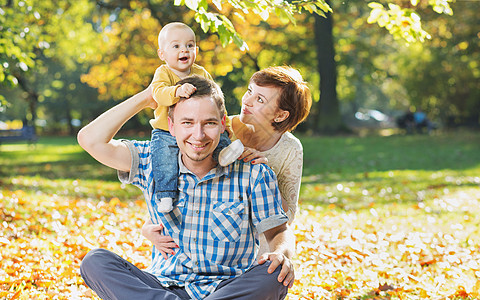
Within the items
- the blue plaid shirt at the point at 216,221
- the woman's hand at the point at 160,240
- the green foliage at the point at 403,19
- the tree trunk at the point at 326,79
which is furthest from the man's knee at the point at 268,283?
the tree trunk at the point at 326,79

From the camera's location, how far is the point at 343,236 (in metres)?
6.80

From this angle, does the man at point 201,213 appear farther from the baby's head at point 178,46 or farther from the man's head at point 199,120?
the baby's head at point 178,46

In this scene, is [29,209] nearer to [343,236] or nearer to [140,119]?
[343,236]

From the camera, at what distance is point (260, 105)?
3516 millimetres

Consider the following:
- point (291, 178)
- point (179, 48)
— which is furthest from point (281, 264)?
point (179, 48)

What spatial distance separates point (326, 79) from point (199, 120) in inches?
803

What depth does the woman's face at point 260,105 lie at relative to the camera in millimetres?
3490

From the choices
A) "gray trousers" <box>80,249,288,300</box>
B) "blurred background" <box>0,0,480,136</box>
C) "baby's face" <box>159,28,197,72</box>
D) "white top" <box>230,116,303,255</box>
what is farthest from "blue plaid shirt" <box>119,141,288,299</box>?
"blurred background" <box>0,0,480,136</box>

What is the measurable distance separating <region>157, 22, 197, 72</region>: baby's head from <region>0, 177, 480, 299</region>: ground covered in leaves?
6.75ft

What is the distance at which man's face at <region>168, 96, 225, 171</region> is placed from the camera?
2.96 metres

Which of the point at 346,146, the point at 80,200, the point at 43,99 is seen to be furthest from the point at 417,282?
the point at 43,99

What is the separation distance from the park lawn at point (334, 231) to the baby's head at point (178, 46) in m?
2.04

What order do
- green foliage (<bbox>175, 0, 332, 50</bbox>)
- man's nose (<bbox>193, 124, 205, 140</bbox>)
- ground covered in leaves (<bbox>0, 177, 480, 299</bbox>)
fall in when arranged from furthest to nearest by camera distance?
ground covered in leaves (<bbox>0, 177, 480, 299</bbox>)
green foliage (<bbox>175, 0, 332, 50</bbox>)
man's nose (<bbox>193, 124, 205, 140</bbox>)

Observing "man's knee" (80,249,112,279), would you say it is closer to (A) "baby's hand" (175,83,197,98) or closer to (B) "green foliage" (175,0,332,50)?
(A) "baby's hand" (175,83,197,98)
